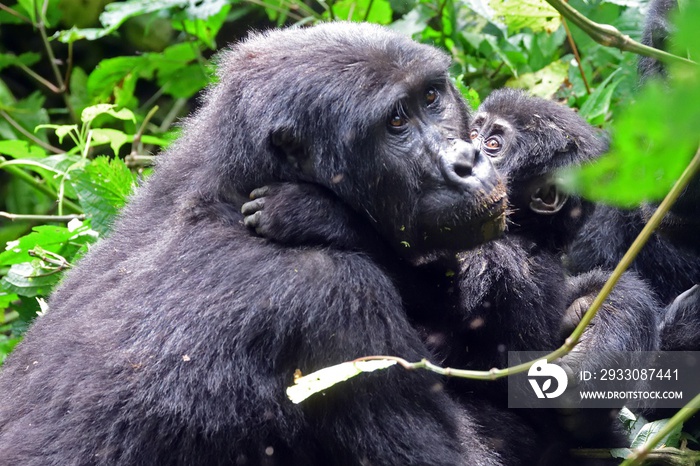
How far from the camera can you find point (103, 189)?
425 centimetres

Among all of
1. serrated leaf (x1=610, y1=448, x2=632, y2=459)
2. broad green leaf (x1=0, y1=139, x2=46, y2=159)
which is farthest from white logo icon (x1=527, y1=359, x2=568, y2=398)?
broad green leaf (x1=0, y1=139, x2=46, y2=159)

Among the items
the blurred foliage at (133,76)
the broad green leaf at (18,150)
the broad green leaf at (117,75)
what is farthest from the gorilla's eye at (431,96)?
the broad green leaf at (117,75)

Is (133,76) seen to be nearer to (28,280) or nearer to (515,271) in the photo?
(28,280)

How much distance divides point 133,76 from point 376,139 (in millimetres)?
3467

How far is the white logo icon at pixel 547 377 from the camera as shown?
295 centimetres

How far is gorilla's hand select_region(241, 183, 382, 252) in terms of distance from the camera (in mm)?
2652

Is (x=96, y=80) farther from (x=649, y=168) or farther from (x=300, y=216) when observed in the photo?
(x=649, y=168)

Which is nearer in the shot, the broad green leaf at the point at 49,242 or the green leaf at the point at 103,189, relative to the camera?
the broad green leaf at the point at 49,242

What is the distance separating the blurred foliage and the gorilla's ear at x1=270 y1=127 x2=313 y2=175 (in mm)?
1557

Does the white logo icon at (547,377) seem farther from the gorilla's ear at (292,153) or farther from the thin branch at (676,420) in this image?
the gorilla's ear at (292,153)

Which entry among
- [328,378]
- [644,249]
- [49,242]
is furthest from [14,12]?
[328,378]

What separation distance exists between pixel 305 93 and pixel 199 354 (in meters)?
0.90

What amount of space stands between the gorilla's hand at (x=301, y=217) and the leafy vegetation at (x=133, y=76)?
110cm

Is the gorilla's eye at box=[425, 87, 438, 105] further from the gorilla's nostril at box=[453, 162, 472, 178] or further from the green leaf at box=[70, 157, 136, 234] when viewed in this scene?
the green leaf at box=[70, 157, 136, 234]
